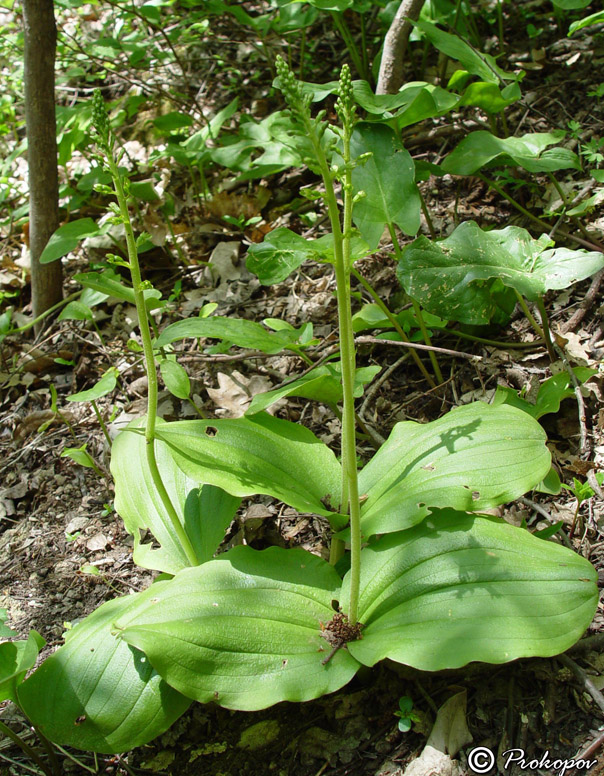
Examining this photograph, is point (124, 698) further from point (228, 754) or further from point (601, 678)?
point (601, 678)

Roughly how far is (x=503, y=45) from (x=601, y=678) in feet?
13.0

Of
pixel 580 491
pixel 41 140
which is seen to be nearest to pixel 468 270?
pixel 580 491

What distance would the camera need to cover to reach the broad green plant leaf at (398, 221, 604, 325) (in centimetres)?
246

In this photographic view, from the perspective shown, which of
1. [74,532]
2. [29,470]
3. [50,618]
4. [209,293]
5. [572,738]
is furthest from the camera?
[209,293]

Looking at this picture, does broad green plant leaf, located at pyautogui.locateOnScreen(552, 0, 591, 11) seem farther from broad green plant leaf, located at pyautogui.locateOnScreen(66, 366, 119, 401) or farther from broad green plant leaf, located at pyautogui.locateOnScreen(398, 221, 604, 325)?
broad green plant leaf, located at pyautogui.locateOnScreen(66, 366, 119, 401)

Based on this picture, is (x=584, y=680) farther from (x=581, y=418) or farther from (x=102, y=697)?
(x=102, y=697)

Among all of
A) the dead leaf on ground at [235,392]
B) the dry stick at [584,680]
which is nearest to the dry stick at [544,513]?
the dry stick at [584,680]

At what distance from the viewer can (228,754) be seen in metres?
2.00

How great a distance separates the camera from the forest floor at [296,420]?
193cm

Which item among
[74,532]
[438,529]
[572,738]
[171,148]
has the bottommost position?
[572,738]

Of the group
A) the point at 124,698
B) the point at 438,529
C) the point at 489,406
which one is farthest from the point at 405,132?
the point at 124,698

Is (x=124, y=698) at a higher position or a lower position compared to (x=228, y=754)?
higher

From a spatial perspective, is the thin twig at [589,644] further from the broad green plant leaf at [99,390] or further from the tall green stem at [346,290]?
the broad green plant leaf at [99,390]

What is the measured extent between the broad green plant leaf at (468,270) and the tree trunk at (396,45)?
1.51m
